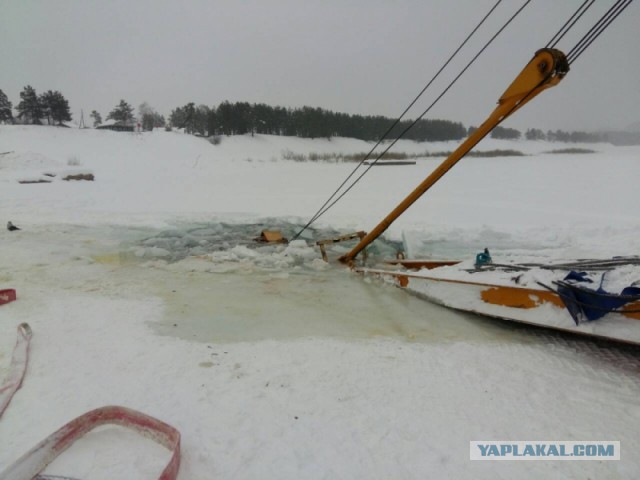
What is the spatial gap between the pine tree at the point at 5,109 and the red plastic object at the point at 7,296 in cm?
5515

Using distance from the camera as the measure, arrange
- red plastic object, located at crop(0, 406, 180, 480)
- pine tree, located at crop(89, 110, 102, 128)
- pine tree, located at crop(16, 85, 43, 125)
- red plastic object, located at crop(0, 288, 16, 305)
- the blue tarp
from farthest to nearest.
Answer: pine tree, located at crop(89, 110, 102, 128) < pine tree, located at crop(16, 85, 43, 125) < red plastic object, located at crop(0, 288, 16, 305) < the blue tarp < red plastic object, located at crop(0, 406, 180, 480)

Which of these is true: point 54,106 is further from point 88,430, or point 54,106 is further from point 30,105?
point 88,430

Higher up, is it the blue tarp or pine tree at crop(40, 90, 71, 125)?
pine tree at crop(40, 90, 71, 125)

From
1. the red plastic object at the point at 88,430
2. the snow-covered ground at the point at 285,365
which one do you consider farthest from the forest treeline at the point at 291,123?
the red plastic object at the point at 88,430

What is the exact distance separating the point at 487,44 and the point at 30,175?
52.1ft

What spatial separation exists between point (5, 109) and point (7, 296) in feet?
182

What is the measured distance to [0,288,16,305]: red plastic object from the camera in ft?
13.2

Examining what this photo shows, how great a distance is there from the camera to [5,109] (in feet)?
152

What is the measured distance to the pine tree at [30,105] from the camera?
4572 cm

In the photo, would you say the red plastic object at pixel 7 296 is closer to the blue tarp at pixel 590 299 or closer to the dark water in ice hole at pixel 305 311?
the dark water in ice hole at pixel 305 311

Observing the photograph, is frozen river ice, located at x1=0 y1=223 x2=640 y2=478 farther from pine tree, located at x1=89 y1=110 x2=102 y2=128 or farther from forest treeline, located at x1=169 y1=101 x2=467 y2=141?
pine tree, located at x1=89 y1=110 x2=102 y2=128

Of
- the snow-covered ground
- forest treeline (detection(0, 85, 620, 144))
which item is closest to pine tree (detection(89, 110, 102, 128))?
forest treeline (detection(0, 85, 620, 144))

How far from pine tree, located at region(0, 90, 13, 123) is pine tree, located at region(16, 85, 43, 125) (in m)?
1.13

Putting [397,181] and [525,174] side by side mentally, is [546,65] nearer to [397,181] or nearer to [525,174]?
[397,181]
